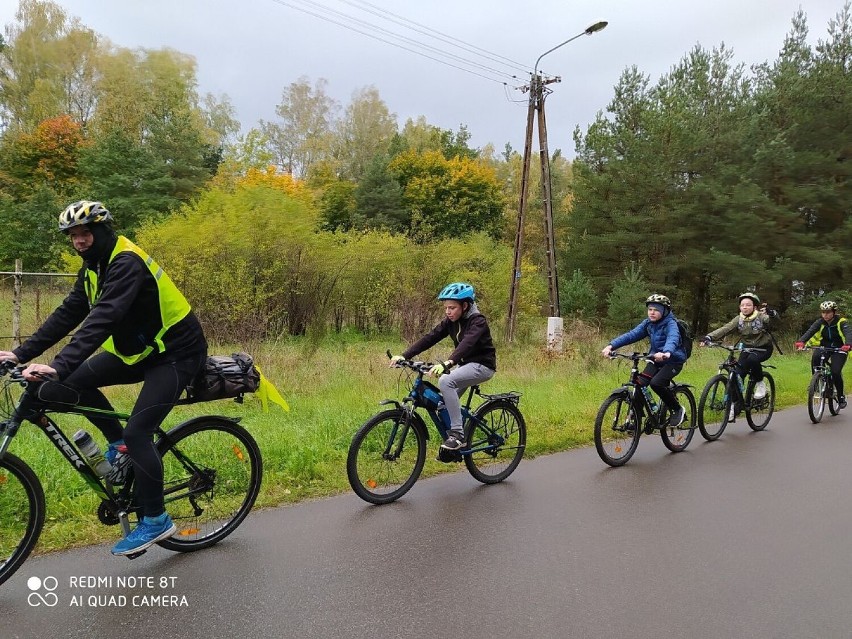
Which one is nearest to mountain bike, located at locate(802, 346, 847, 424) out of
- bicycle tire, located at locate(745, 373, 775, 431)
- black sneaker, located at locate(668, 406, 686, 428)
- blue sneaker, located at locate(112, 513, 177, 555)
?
bicycle tire, located at locate(745, 373, 775, 431)

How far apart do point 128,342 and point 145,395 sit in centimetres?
33

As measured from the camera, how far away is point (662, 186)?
27.2 metres

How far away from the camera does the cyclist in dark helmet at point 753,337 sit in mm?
8766

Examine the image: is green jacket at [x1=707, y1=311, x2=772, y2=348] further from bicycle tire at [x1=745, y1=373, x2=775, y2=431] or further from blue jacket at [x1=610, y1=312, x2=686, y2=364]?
blue jacket at [x1=610, y1=312, x2=686, y2=364]

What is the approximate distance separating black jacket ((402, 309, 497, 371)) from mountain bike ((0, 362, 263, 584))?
5.75ft

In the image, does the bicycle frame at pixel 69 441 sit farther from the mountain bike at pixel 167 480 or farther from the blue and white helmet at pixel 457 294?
the blue and white helmet at pixel 457 294

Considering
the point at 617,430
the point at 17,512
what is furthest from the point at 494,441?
the point at 17,512

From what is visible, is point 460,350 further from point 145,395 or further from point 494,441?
point 145,395

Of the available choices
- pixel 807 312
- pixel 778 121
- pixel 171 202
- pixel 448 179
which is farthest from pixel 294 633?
pixel 448 179

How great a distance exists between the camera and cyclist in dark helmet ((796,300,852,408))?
10.1 metres

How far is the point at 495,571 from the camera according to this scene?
388 cm

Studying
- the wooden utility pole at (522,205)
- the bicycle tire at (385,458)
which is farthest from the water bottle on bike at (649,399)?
the wooden utility pole at (522,205)

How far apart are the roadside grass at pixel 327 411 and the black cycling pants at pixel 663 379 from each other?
105 cm

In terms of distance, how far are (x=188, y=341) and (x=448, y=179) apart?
4571cm
